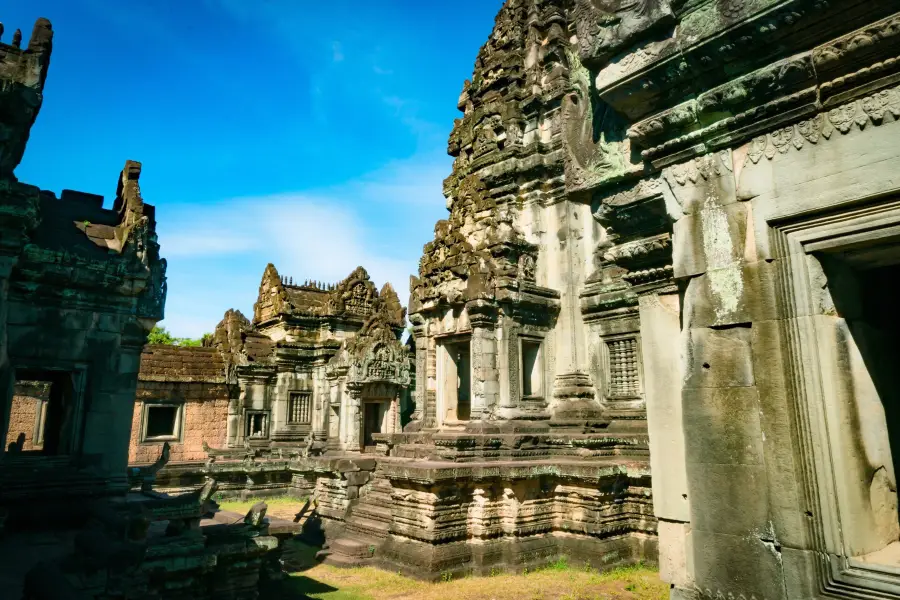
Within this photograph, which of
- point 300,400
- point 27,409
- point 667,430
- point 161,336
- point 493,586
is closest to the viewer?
point 667,430

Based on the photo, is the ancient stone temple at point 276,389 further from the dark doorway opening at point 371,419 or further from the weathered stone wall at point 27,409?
the weathered stone wall at point 27,409

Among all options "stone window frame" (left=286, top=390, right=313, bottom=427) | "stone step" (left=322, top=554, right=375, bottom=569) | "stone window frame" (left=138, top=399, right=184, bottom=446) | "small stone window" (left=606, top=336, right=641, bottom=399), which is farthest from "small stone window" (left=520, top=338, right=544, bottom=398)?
"stone window frame" (left=138, top=399, right=184, bottom=446)

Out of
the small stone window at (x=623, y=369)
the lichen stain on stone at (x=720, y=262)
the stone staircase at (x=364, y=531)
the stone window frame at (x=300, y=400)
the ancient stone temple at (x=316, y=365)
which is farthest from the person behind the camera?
the stone window frame at (x=300, y=400)

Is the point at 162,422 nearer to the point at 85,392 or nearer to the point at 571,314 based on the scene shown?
the point at 85,392

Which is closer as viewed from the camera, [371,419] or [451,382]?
[451,382]

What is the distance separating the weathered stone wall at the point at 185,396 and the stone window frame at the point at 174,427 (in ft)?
0.10

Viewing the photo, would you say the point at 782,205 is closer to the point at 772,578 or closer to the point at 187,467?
the point at 772,578

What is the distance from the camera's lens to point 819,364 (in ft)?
9.86

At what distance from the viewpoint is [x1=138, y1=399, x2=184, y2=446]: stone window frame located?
19.4 m

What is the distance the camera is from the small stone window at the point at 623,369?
12344 millimetres

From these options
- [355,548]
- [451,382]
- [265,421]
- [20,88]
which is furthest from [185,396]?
[20,88]

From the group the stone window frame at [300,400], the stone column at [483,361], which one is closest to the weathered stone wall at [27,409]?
the stone window frame at [300,400]

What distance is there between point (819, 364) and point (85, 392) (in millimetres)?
9486

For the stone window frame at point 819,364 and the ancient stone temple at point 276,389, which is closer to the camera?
the stone window frame at point 819,364
